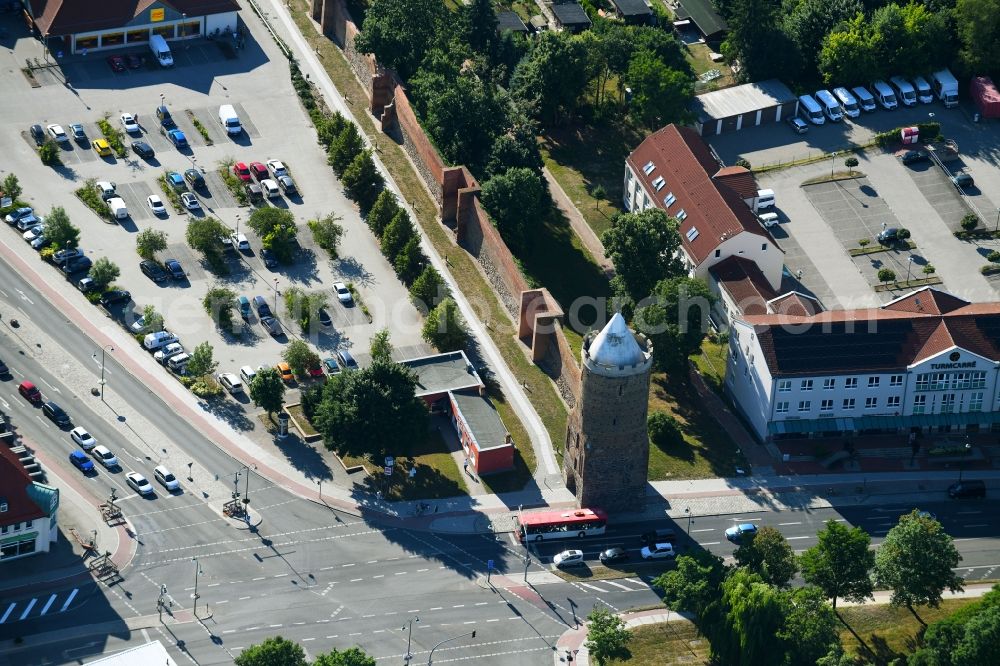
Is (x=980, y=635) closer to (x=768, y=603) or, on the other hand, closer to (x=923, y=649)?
(x=923, y=649)

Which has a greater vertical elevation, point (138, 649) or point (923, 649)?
point (138, 649)

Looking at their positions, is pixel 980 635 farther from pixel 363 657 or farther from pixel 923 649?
pixel 363 657

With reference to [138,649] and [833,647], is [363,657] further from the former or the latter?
[833,647]

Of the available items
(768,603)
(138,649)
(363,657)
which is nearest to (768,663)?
(768,603)

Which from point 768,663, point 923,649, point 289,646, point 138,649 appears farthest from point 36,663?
point 923,649

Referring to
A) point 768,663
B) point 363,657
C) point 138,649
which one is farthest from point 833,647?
point 138,649
